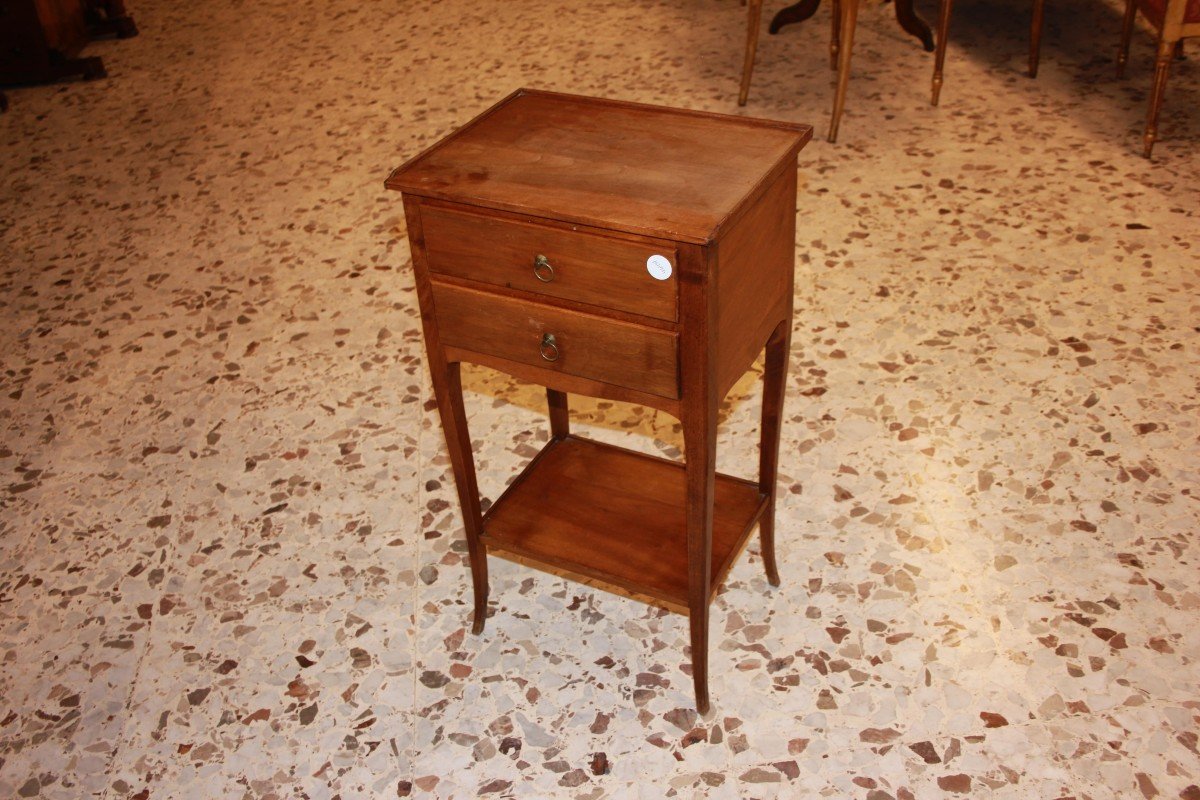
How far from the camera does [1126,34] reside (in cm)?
379

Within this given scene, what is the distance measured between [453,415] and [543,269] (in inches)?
15.0

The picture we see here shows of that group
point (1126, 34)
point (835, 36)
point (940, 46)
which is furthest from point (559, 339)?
point (1126, 34)

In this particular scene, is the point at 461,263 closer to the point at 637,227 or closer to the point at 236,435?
the point at 637,227

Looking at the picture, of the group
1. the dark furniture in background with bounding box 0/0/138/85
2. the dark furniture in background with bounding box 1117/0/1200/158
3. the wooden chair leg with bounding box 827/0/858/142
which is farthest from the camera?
the dark furniture in background with bounding box 0/0/138/85

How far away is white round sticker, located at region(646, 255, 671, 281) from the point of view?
1438mm

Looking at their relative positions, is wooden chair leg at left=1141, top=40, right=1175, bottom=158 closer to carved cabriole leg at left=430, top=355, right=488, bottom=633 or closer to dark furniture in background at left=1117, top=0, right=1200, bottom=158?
dark furniture in background at left=1117, top=0, right=1200, bottom=158

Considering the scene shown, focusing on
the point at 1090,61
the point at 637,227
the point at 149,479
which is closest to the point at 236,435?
the point at 149,479

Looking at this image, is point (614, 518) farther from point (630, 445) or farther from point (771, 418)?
point (630, 445)

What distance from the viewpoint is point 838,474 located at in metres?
2.35

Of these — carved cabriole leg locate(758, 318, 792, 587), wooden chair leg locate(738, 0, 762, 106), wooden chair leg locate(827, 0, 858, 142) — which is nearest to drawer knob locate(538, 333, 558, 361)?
carved cabriole leg locate(758, 318, 792, 587)

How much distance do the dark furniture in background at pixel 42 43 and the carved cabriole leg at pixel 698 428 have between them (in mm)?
3959

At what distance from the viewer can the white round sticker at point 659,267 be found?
1.44m

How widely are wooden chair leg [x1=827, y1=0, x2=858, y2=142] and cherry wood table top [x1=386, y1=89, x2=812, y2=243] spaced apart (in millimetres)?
1920

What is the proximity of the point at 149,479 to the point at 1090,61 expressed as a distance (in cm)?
343
